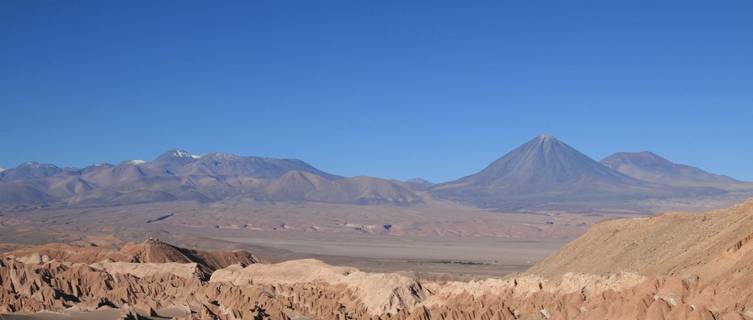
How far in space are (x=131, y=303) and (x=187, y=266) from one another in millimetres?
9982

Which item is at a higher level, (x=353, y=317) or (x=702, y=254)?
(x=702, y=254)

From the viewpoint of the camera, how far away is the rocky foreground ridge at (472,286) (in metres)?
42.4

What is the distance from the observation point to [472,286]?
5484 cm

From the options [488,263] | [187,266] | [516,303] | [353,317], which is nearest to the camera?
[516,303]

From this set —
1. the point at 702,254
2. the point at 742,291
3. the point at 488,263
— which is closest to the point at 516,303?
the point at 702,254

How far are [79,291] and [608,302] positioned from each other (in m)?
45.7

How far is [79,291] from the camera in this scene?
74750mm

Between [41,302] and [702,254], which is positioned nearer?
[702,254]

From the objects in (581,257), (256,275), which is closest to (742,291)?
(581,257)

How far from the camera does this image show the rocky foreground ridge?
4244 centimetres

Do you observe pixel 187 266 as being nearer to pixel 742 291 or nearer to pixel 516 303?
pixel 516 303

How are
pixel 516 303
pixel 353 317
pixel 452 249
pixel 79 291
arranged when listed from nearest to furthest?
pixel 516 303 → pixel 353 317 → pixel 79 291 → pixel 452 249

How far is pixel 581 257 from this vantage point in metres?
58.8

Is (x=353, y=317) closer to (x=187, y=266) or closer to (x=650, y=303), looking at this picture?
(x=650, y=303)
